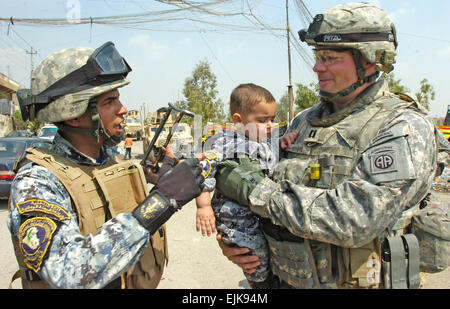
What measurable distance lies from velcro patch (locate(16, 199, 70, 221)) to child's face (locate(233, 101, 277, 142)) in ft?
4.74

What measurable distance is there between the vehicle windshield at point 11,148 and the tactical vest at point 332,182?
826 cm

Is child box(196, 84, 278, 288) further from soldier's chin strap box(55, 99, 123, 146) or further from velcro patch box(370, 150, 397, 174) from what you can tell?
velcro patch box(370, 150, 397, 174)

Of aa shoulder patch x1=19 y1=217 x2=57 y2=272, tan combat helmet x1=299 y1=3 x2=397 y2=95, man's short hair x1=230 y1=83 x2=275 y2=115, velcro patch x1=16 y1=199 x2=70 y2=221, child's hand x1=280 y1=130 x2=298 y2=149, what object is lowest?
aa shoulder patch x1=19 y1=217 x2=57 y2=272

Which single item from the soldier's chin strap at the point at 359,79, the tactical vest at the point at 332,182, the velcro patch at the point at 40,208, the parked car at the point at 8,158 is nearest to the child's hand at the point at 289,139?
the tactical vest at the point at 332,182

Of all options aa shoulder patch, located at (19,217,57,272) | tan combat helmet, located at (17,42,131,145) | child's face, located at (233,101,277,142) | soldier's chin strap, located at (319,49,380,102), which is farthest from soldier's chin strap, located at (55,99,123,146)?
soldier's chin strap, located at (319,49,380,102)

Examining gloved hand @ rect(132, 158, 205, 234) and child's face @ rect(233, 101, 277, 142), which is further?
child's face @ rect(233, 101, 277, 142)

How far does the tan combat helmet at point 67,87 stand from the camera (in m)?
1.93

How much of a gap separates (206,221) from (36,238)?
3.36 feet

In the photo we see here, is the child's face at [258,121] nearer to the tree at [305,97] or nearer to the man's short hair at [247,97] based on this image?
the man's short hair at [247,97]

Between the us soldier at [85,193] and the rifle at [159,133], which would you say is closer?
the us soldier at [85,193]

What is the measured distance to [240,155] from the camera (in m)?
2.28

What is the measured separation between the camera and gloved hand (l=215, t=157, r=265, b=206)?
6.59 ft

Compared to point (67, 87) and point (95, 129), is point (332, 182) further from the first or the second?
point (67, 87)
